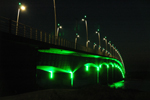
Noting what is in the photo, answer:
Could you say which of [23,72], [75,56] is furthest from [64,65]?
[23,72]

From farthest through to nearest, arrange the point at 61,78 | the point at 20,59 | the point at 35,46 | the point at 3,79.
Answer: the point at 61,78 < the point at 35,46 < the point at 20,59 < the point at 3,79

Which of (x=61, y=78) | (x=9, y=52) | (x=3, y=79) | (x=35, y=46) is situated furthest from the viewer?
(x=61, y=78)

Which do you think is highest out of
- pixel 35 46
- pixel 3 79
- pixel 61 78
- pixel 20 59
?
pixel 35 46

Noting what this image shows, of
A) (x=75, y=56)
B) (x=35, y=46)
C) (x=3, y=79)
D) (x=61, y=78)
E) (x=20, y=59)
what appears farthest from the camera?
(x=61, y=78)

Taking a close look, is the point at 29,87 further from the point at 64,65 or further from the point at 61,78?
the point at 61,78

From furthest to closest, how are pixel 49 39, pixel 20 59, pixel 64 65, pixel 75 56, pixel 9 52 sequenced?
pixel 75 56 → pixel 64 65 → pixel 49 39 → pixel 20 59 → pixel 9 52

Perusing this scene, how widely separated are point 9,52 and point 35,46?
4.52m

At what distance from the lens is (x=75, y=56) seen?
137 ft

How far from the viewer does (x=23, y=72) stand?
64.3ft

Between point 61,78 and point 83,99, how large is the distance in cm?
3011

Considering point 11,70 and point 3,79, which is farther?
point 11,70

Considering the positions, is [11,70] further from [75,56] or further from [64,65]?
[75,56]

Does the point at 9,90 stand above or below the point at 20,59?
below

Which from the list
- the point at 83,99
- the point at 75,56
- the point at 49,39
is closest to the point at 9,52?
the point at 83,99
